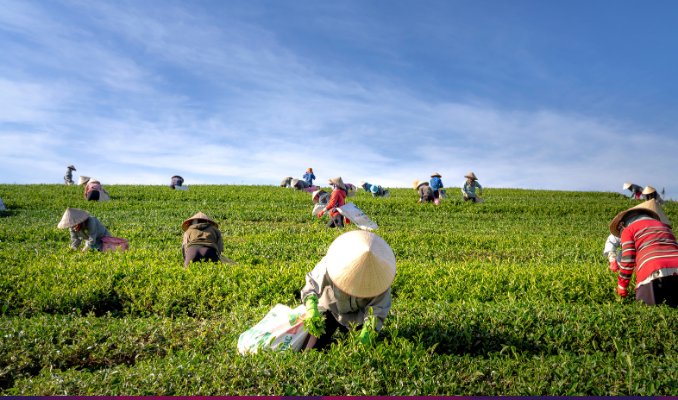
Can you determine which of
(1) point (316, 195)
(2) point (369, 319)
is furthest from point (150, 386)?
(1) point (316, 195)

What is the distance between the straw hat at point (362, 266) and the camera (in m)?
3.42

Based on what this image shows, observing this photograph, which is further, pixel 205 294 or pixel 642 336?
pixel 205 294

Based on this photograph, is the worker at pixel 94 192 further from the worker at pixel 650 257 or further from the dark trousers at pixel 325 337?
the worker at pixel 650 257

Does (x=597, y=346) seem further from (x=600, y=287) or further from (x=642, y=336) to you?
(x=600, y=287)

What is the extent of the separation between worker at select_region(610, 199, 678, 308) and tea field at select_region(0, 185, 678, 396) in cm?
46

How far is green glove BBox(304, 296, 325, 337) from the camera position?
12.3 ft

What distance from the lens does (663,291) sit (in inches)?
224

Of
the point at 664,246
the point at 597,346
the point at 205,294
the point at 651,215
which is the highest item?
the point at 651,215

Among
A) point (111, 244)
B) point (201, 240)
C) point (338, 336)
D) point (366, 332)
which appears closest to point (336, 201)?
point (201, 240)

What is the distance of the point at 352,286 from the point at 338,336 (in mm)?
1287

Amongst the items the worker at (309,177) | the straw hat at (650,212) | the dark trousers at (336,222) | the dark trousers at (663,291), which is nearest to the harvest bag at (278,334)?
the dark trousers at (663,291)

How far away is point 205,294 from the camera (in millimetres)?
6410

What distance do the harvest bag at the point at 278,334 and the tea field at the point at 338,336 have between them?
20 centimetres

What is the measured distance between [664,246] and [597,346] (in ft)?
7.26
